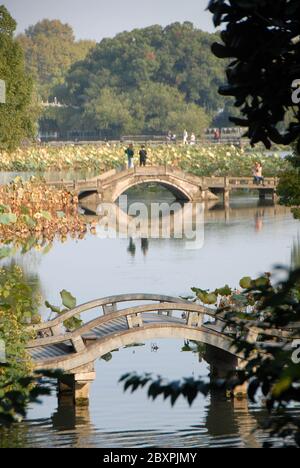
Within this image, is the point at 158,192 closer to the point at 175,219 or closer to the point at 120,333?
the point at 175,219

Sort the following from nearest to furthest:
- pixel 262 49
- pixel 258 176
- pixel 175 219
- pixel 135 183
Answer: pixel 262 49 → pixel 175 219 → pixel 135 183 → pixel 258 176

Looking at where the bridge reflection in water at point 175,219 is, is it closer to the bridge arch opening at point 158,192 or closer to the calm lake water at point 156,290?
the calm lake water at point 156,290

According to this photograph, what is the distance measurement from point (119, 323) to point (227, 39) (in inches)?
436

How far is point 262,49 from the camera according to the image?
9406 mm

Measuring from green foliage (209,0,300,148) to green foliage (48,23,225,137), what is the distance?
10879 cm

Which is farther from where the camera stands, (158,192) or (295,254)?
(158,192)

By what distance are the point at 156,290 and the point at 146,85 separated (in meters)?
94.4

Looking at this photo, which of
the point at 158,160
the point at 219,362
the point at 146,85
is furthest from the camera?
the point at 146,85

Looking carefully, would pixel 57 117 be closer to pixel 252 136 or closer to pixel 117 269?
pixel 117 269

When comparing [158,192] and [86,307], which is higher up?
[158,192]

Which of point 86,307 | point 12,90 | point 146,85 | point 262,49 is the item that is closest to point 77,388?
point 86,307

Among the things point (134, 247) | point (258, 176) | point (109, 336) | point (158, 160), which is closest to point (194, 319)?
point (109, 336)

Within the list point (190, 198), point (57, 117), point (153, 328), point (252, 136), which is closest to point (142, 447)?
point (153, 328)

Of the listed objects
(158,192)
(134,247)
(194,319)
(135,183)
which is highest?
(135,183)
